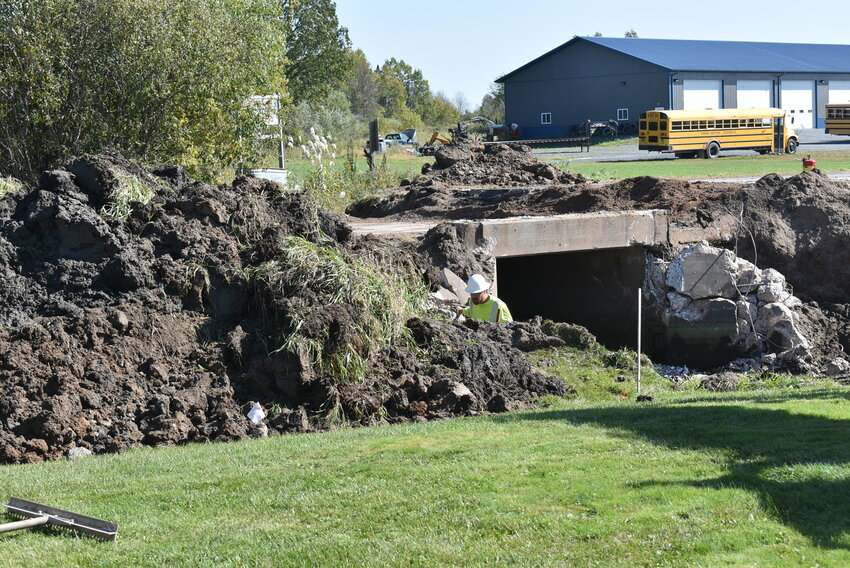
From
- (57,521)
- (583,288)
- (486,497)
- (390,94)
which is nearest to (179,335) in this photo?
(57,521)

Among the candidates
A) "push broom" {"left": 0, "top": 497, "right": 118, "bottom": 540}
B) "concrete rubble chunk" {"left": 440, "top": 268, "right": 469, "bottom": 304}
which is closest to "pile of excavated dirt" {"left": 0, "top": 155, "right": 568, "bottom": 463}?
"push broom" {"left": 0, "top": 497, "right": 118, "bottom": 540}

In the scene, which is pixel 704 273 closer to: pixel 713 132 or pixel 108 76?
pixel 108 76

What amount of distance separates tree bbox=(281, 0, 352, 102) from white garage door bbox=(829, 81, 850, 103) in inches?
1488

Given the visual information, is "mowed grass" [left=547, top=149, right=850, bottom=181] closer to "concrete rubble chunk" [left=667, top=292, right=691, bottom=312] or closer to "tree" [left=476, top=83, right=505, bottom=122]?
"concrete rubble chunk" [left=667, top=292, right=691, bottom=312]

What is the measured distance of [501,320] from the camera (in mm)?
13508

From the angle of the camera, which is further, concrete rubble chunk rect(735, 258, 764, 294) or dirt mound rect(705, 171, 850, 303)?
dirt mound rect(705, 171, 850, 303)

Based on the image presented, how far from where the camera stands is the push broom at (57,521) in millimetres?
5848

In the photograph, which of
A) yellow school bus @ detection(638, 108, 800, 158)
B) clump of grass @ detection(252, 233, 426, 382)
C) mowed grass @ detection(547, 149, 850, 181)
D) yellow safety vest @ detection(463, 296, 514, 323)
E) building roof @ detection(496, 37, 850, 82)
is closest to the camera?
clump of grass @ detection(252, 233, 426, 382)

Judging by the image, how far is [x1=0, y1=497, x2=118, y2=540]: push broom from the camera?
585 cm

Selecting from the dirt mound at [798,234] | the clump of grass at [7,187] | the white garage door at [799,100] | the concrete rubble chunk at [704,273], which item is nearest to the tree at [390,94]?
the white garage door at [799,100]

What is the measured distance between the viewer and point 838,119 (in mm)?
57375

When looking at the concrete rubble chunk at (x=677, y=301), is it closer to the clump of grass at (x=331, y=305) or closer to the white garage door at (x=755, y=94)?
the clump of grass at (x=331, y=305)

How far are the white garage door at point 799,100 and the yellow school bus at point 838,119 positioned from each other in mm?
15515

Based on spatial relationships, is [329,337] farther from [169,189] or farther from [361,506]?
[361,506]
